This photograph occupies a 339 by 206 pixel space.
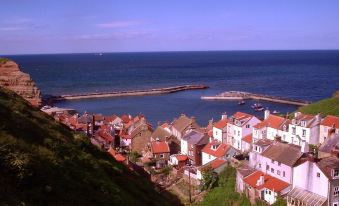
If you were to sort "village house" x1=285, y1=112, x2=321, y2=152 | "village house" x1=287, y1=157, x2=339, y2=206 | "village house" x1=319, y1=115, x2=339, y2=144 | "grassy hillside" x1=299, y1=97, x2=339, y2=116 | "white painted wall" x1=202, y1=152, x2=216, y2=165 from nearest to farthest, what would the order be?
"village house" x1=287, y1=157, x2=339, y2=206 < "village house" x1=319, y1=115, x2=339, y2=144 < "village house" x1=285, y1=112, x2=321, y2=152 < "white painted wall" x1=202, y1=152, x2=216, y2=165 < "grassy hillside" x1=299, y1=97, x2=339, y2=116

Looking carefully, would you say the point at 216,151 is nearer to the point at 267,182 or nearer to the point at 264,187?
the point at 267,182

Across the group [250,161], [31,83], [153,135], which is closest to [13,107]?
[250,161]

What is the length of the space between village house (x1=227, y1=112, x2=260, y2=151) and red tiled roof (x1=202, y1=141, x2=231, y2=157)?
160 inches

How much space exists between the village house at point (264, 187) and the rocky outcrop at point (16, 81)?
65538 mm

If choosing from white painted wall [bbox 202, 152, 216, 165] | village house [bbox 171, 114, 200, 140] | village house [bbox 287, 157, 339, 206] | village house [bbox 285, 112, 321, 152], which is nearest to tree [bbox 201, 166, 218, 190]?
white painted wall [bbox 202, 152, 216, 165]

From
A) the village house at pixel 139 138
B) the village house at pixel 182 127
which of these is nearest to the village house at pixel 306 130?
the village house at pixel 182 127

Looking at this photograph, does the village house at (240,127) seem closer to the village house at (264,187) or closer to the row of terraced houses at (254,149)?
the row of terraced houses at (254,149)

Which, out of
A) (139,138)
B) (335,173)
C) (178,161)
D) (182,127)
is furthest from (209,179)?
(139,138)

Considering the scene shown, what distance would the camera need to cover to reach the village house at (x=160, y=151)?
184 feet

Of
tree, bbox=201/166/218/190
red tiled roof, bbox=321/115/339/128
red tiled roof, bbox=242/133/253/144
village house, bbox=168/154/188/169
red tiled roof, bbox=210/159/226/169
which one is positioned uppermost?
red tiled roof, bbox=321/115/339/128

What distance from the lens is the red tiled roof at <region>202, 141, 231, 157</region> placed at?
4980cm

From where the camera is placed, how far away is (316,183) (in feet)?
115

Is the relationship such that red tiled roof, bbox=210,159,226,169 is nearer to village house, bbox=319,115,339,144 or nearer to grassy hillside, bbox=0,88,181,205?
village house, bbox=319,115,339,144

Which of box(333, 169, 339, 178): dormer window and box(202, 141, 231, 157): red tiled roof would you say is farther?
box(202, 141, 231, 157): red tiled roof
